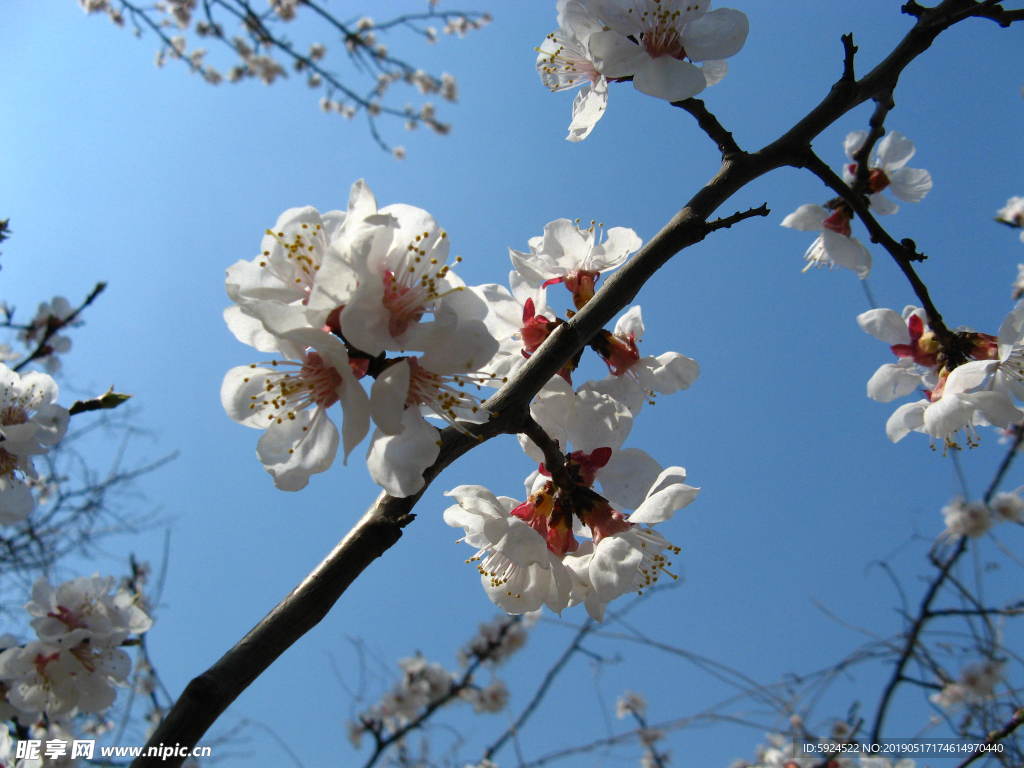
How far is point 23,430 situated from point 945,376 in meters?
2.37

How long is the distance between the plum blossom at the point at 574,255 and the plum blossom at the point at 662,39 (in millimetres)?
301

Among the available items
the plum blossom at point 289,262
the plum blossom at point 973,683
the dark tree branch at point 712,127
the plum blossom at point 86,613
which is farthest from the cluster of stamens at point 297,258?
the plum blossom at point 973,683

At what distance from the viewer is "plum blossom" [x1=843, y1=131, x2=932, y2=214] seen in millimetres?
2023

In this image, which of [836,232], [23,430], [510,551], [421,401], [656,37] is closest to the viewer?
[421,401]

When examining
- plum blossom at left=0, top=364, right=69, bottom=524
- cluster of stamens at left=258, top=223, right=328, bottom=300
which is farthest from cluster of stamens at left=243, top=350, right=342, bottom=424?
plum blossom at left=0, top=364, right=69, bottom=524

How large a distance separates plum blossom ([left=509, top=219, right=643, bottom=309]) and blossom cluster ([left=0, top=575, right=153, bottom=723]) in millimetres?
1690

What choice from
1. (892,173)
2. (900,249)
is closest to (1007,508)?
(892,173)

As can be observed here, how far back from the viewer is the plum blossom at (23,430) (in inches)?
68.3

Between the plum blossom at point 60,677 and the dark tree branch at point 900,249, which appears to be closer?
the dark tree branch at point 900,249

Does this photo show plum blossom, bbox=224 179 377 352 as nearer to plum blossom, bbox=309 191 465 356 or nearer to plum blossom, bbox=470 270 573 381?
plum blossom, bbox=309 191 465 356

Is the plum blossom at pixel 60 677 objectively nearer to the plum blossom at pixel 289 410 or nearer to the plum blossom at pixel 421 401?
the plum blossom at pixel 289 410

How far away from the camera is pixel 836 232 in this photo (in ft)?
6.14

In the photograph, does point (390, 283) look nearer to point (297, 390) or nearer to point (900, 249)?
point (297, 390)

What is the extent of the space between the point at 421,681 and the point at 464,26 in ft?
27.2
